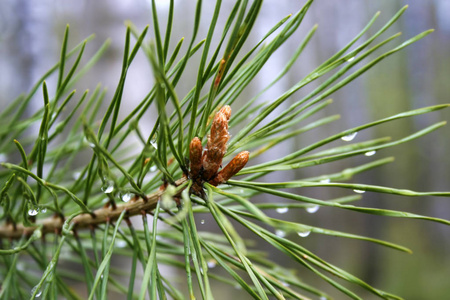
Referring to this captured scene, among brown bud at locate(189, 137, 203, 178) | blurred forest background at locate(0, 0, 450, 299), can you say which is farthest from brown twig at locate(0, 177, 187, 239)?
blurred forest background at locate(0, 0, 450, 299)

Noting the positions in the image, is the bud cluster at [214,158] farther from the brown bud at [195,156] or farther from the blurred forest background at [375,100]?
the blurred forest background at [375,100]

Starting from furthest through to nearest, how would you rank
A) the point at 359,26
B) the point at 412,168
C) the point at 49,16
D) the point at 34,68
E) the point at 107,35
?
1. the point at 359,26
2. the point at 412,168
3. the point at 49,16
4. the point at 34,68
5. the point at 107,35

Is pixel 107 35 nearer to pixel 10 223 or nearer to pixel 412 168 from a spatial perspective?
pixel 10 223

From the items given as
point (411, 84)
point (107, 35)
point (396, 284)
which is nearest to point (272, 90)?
point (411, 84)

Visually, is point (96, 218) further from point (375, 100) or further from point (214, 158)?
point (375, 100)

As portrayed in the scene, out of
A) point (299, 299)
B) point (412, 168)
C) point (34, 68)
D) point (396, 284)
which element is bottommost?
point (396, 284)

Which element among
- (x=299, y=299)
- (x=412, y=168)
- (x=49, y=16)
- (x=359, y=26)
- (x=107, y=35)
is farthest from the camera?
(x=359, y=26)

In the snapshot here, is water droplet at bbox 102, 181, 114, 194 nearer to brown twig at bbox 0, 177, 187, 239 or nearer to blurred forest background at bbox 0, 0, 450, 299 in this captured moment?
brown twig at bbox 0, 177, 187, 239

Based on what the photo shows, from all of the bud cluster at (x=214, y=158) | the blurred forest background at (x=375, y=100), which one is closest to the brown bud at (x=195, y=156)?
the bud cluster at (x=214, y=158)
